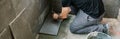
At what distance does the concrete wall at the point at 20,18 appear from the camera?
4.84 feet

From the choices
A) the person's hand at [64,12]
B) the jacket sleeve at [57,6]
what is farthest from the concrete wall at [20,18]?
the person's hand at [64,12]

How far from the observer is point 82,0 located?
7.64 feet

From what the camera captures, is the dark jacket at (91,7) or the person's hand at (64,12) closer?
the dark jacket at (91,7)

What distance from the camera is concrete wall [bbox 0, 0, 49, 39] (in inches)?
58.1

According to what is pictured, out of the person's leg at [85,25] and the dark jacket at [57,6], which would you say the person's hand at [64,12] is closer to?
the dark jacket at [57,6]

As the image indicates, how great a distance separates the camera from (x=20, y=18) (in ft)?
5.68

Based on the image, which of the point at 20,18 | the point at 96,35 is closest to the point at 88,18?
the point at 96,35

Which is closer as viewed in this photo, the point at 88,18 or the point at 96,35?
the point at 96,35

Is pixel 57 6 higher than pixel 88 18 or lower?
higher

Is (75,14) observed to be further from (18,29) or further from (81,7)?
(18,29)

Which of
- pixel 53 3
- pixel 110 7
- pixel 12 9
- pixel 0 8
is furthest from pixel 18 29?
pixel 110 7

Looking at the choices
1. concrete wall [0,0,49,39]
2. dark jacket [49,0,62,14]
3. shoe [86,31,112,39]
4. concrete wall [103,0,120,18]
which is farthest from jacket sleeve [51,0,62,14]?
concrete wall [103,0,120,18]

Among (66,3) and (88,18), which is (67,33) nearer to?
(88,18)

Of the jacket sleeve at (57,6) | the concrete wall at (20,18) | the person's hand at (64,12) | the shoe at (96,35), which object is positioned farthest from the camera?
the person's hand at (64,12)
